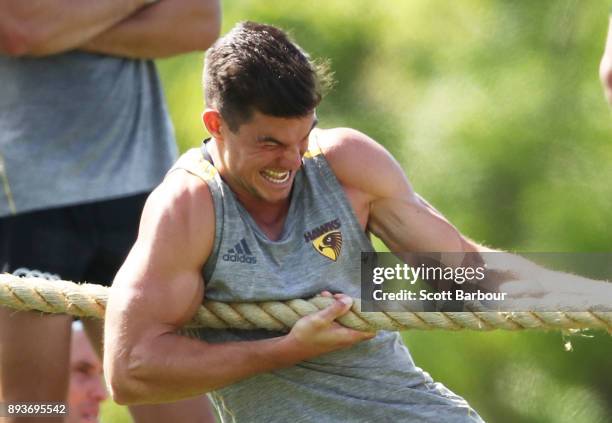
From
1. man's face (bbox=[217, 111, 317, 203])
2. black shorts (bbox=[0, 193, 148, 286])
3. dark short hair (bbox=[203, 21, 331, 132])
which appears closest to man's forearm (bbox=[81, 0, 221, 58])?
black shorts (bbox=[0, 193, 148, 286])

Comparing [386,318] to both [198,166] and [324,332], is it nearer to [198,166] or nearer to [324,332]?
[324,332]

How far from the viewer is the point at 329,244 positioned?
101 inches

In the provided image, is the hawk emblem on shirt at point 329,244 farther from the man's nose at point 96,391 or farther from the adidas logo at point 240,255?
the man's nose at point 96,391

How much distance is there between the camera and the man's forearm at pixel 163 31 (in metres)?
2.97

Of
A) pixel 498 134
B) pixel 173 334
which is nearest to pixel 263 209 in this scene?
pixel 173 334

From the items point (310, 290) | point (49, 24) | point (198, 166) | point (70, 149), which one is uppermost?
point (49, 24)

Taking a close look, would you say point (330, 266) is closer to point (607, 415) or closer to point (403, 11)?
point (607, 415)

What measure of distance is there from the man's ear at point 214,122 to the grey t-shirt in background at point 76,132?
0.43m

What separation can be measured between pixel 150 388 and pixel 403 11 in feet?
17.4

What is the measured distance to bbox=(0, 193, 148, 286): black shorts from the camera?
2.90 m

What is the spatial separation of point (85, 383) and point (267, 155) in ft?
6.08

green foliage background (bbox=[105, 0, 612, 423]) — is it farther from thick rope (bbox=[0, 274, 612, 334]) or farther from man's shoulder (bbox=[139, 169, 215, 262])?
man's shoulder (bbox=[139, 169, 215, 262])

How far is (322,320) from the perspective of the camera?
2.41 metres

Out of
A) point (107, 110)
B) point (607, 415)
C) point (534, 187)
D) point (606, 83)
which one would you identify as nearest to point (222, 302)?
point (107, 110)
